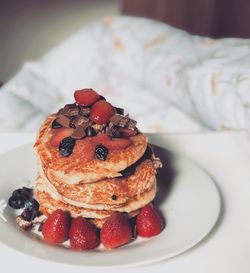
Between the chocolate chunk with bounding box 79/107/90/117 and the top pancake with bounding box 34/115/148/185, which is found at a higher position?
the chocolate chunk with bounding box 79/107/90/117

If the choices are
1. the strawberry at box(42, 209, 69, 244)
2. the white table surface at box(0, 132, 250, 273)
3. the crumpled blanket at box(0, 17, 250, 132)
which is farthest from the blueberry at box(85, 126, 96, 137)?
the crumpled blanket at box(0, 17, 250, 132)

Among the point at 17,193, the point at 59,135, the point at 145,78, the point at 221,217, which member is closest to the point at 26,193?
the point at 17,193

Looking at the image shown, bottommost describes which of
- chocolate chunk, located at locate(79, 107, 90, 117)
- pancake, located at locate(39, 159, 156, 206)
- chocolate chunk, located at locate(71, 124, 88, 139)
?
pancake, located at locate(39, 159, 156, 206)

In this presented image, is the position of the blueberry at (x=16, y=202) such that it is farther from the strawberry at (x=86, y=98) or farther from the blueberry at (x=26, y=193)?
the strawberry at (x=86, y=98)

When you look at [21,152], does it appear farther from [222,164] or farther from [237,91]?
[237,91]

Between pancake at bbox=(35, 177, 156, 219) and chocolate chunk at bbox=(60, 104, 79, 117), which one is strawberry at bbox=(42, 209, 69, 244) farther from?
chocolate chunk at bbox=(60, 104, 79, 117)

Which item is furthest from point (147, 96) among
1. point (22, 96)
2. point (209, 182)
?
point (209, 182)

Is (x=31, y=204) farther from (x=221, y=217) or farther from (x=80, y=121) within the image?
(x=221, y=217)

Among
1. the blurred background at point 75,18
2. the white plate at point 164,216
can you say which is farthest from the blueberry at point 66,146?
the blurred background at point 75,18
